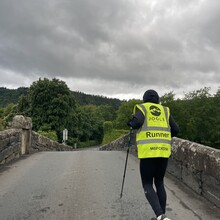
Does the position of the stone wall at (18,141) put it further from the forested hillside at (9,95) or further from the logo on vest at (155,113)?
the forested hillside at (9,95)

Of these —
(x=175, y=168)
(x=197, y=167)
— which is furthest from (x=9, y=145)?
(x=197, y=167)

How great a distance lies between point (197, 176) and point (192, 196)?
0.37 metres

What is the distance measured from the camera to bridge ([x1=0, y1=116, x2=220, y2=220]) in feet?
12.7

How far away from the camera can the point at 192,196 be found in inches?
185

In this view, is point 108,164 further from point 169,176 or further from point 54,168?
point 169,176

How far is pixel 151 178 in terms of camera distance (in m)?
3.50

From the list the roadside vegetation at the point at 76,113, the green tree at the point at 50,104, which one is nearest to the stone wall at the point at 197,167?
the roadside vegetation at the point at 76,113

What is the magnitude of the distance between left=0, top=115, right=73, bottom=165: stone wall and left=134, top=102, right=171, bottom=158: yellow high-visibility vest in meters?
5.04

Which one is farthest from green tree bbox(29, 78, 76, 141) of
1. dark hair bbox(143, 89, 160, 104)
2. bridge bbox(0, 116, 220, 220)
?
dark hair bbox(143, 89, 160, 104)

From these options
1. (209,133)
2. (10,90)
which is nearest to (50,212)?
(209,133)

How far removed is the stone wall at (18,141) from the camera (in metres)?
7.55

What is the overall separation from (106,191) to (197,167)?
1.75m

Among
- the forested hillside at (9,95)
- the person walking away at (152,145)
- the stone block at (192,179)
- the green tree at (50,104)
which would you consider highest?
the forested hillside at (9,95)

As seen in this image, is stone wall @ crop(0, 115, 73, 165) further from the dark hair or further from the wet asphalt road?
the dark hair
